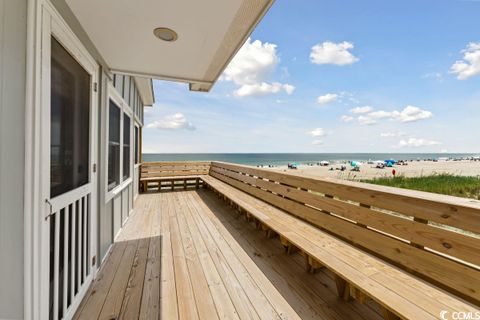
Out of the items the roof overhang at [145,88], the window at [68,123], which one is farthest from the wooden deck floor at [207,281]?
the roof overhang at [145,88]

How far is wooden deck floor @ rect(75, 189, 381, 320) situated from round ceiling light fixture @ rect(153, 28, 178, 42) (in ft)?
7.39

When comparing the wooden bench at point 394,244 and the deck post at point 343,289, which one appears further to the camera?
the deck post at point 343,289

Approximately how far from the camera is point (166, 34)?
1741 millimetres

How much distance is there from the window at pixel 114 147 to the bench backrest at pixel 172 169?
3.55 metres

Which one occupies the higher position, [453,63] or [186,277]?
[453,63]

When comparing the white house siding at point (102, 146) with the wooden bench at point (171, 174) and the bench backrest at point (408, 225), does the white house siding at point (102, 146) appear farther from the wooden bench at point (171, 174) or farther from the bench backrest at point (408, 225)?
the wooden bench at point (171, 174)

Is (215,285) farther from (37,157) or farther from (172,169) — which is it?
(172,169)

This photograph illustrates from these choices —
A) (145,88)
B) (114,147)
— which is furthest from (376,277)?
(145,88)

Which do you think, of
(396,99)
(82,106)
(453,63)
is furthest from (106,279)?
(396,99)

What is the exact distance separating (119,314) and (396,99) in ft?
129

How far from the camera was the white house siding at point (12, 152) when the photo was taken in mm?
1007

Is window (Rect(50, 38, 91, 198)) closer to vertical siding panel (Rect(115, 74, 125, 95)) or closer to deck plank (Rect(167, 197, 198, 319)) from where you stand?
vertical siding panel (Rect(115, 74, 125, 95))

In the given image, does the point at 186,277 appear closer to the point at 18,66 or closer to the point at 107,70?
the point at 18,66

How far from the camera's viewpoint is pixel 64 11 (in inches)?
54.3
